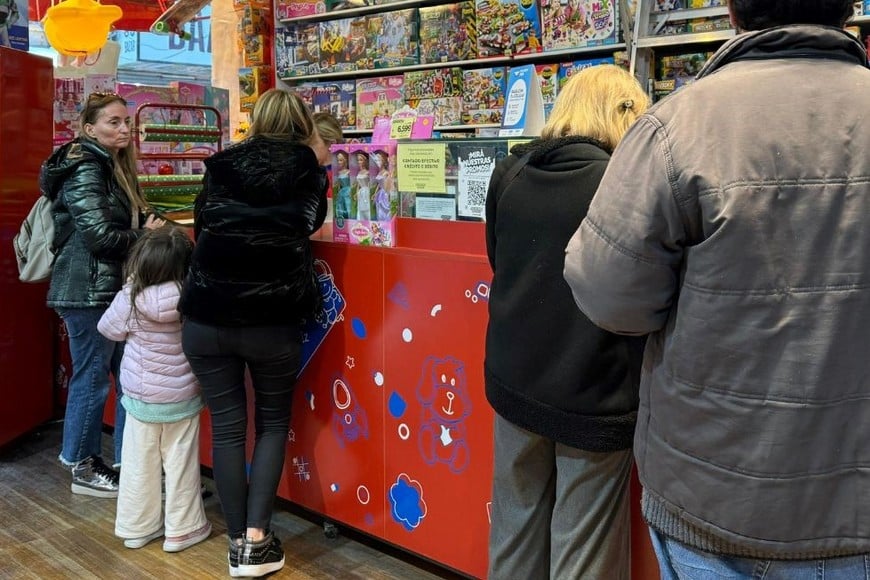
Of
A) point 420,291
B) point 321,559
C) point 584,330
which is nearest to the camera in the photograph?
point 584,330

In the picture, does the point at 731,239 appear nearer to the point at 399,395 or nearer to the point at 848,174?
the point at 848,174

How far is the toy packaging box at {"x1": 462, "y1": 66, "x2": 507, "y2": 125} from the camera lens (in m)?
4.96

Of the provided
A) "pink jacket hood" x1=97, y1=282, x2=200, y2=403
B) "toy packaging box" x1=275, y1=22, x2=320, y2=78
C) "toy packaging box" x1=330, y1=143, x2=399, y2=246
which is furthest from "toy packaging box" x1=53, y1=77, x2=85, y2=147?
"toy packaging box" x1=330, y1=143, x2=399, y2=246

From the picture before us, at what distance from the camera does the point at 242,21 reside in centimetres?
577

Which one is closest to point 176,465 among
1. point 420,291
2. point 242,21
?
point 420,291

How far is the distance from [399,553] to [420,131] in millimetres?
1386

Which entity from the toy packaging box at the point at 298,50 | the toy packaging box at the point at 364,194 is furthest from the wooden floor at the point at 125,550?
the toy packaging box at the point at 298,50

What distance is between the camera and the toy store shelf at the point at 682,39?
3811mm

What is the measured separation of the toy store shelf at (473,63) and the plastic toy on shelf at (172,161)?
4.60 feet

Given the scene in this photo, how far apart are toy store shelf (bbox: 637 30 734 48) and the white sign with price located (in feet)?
5.82

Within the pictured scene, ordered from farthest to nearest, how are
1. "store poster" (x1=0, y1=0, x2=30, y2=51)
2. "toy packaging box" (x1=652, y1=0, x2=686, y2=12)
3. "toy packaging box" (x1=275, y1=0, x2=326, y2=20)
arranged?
"toy packaging box" (x1=275, y1=0, x2=326, y2=20) → "toy packaging box" (x1=652, y1=0, x2=686, y2=12) → "store poster" (x1=0, y1=0, x2=30, y2=51)

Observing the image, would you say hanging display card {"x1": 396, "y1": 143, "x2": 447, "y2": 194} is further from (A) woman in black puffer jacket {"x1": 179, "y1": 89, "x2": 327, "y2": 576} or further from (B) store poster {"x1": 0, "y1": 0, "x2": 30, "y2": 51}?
(B) store poster {"x1": 0, "y1": 0, "x2": 30, "y2": 51}

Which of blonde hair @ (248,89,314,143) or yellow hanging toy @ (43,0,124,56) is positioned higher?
yellow hanging toy @ (43,0,124,56)

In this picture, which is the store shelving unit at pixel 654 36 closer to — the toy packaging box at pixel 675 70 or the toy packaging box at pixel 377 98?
the toy packaging box at pixel 675 70
